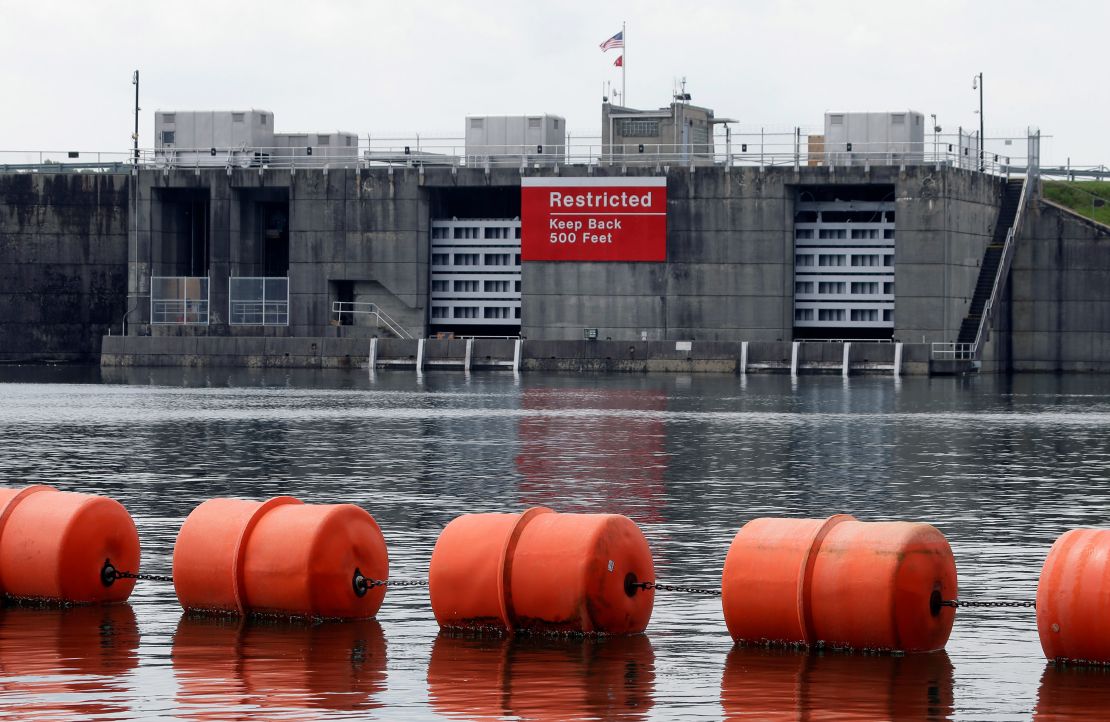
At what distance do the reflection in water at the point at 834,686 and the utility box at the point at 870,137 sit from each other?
258 ft

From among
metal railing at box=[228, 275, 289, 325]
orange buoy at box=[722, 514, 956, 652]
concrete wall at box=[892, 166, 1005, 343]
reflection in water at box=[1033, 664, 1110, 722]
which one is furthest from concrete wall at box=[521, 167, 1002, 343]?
reflection in water at box=[1033, 664, 1110, 722]

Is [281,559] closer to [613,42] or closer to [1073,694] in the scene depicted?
[1073,694]

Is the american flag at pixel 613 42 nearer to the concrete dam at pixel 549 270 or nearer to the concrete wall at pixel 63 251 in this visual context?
the concrete dam at pixel 549 270

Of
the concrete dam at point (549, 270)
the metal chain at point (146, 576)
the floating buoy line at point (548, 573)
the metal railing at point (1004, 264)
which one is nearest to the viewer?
the floating buoy line at point (548, 573)

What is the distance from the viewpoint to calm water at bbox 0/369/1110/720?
54.1 feet

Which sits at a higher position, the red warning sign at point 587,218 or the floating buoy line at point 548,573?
the red warning sign at point 587,218

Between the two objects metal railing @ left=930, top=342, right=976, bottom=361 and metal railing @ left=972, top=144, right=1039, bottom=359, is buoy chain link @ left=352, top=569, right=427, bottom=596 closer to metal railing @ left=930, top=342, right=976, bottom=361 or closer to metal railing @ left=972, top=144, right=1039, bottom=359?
metal railing @ left=930, top=342, right=976, bottom=361

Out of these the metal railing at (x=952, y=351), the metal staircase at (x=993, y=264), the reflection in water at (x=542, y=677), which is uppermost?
the metal staircase at (x=993, y=264)

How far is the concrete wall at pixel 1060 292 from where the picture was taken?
9950 cm

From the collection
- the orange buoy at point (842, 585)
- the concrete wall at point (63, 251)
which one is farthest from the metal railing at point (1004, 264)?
the orange buoy at point (842, 585)

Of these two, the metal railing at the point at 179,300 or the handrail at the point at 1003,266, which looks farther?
the metal railing at the point at 179,300

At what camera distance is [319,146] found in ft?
337

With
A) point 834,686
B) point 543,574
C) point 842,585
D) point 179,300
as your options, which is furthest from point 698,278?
point 834,686

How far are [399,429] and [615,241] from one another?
45.5 m
